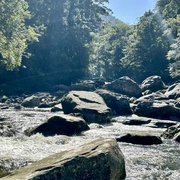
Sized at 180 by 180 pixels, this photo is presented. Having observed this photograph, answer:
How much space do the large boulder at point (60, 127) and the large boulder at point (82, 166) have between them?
884 centimetres

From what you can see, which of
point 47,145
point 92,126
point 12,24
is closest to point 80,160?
point 47,145

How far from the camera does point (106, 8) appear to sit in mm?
72812

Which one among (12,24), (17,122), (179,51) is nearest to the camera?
(17,122)

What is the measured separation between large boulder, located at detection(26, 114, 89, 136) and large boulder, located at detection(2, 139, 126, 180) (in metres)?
8.84

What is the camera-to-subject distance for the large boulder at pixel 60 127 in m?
17.5

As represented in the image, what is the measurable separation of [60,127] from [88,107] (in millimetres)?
6509

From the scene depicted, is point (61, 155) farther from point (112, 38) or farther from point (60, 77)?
point (112, 38)

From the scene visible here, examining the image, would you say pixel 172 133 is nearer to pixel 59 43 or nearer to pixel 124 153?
pixel 124 153

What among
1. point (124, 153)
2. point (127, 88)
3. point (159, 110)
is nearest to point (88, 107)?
point (159, 110)

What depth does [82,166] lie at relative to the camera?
783 cm

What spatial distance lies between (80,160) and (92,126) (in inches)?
517

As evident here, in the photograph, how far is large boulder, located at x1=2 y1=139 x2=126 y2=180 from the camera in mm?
7350

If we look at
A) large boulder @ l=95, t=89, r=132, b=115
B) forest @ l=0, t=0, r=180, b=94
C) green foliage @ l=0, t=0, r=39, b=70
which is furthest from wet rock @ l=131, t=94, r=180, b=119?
forest @ l=0, t=0, r=180, b=94

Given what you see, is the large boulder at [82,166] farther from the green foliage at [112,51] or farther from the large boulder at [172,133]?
the green foliage at [112,51]
